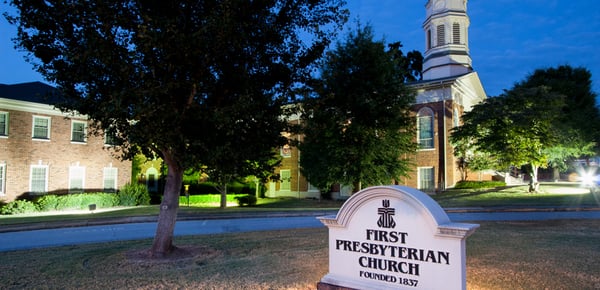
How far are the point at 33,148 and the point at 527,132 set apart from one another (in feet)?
101

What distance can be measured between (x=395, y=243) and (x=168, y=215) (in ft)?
19.1

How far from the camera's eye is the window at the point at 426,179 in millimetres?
32062

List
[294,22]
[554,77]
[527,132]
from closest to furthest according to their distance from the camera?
[294,22] < [527,132] < [554,77]

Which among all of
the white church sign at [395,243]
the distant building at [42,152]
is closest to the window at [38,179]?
the distant building at [42,152]

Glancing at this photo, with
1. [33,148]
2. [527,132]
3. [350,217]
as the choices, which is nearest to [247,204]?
[33,148]

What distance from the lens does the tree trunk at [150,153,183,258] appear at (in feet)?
30.2

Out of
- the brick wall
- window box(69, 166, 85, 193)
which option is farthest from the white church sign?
window box(69, 166, 85, 193)

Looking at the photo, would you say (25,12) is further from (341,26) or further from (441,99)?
(441,99)

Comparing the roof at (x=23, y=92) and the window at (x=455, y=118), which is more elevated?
the roof at (x=23, y=92)

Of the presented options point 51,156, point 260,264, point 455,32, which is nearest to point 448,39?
point 455,32

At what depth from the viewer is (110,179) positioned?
103 ft

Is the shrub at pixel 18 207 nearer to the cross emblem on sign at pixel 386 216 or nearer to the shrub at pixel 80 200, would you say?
the shrub at pixel 80 200

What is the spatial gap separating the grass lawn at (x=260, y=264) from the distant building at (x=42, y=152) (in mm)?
17127

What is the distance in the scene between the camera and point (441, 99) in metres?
32.2
